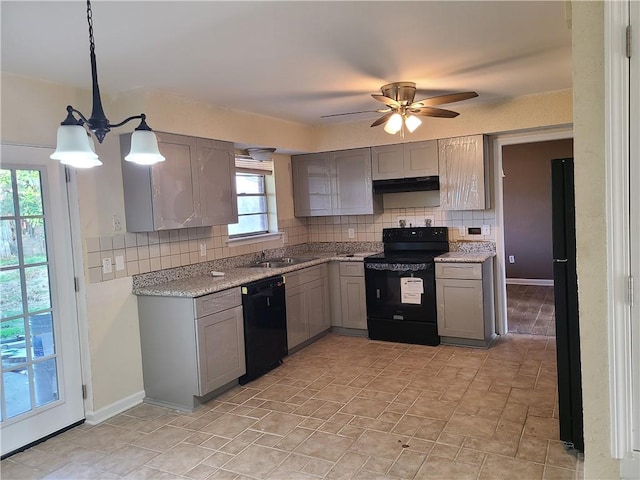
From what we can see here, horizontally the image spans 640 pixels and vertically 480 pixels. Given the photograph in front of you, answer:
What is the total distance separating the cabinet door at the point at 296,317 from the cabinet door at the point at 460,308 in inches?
53.8

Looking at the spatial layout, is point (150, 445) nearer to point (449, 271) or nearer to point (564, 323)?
point (564, 323)

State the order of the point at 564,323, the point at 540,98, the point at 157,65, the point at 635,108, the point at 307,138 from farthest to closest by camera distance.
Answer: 1. the point at 307,138
2. the point at 540,98
3. the point at 157,65
4. the point at 564,323
5. the point at 635,108

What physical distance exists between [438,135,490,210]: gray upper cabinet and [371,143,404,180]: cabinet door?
1.50 feet

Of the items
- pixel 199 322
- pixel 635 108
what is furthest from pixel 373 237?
pixel 635 108

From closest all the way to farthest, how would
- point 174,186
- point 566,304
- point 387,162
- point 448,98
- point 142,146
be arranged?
1. point 142,146
2. point 566,304
3. point 448,98
4. point 174,186
5. point 387,162

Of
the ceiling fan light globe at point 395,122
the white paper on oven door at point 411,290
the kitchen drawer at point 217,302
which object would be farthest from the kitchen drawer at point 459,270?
the kitchen drawer at point 217,302

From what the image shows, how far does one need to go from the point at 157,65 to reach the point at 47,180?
112cm

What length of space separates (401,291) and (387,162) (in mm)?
1438

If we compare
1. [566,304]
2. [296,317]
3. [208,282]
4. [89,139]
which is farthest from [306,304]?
[89,139]

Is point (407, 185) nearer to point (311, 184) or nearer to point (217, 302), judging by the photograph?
point (311, 184)

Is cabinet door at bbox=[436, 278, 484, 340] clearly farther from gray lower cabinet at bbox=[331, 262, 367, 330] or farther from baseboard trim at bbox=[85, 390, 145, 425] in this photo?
baseboard trim at bbox=[85, 390, 145, 425]

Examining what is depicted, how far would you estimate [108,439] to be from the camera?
3145mm

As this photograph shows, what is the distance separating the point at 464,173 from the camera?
4801mm

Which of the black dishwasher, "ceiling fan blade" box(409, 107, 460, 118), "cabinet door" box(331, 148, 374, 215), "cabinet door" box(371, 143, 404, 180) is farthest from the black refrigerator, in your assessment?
"cabinet door" box(331, 148, 374, 215)
